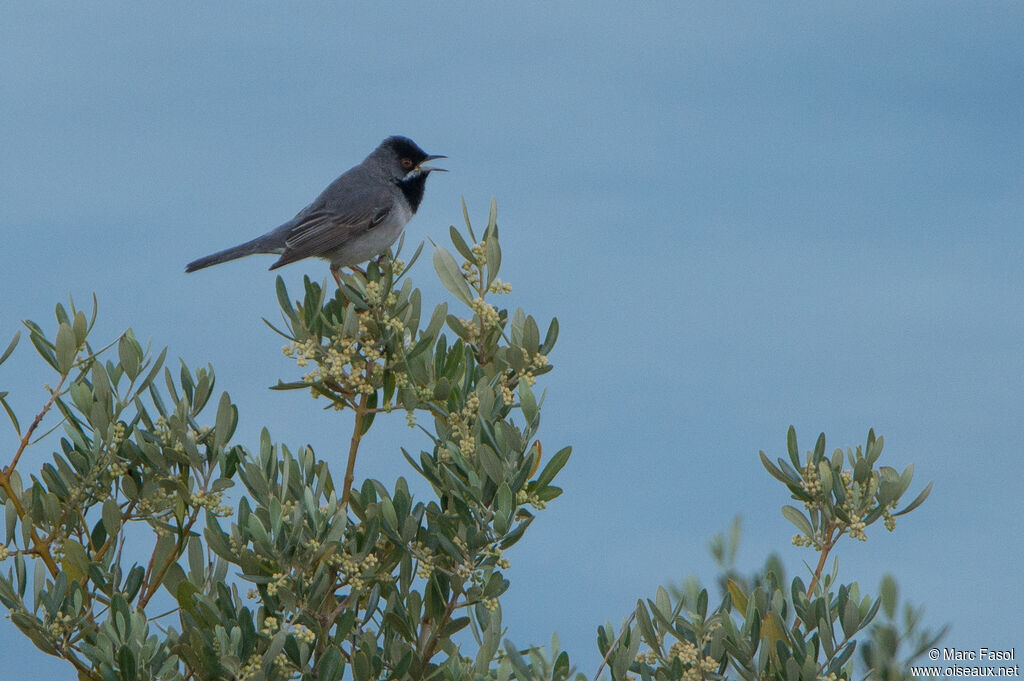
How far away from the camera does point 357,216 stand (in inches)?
353

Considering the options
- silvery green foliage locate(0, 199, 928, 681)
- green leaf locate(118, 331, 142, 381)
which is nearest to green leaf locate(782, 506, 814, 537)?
silvery green foliage locate(0, 199, 928, 681)

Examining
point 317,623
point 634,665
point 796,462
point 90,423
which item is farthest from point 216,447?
point 796,462

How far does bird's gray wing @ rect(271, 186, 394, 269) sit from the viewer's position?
8539 mm

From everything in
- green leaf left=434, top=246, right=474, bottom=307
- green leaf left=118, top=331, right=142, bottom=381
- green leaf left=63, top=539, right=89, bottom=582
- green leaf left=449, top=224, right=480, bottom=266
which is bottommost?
green leaf left=63, top=539, right=89, bottom=582

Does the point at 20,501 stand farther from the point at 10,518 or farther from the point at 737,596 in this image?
the point at 737,596

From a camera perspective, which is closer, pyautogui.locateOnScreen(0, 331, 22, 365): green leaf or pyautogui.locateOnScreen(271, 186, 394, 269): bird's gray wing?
pyautogui.locateOnScreen(0, 331, 22, 365): green leaf

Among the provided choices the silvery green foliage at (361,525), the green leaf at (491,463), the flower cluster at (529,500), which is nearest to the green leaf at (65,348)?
the silvery green foliage at (361,525)

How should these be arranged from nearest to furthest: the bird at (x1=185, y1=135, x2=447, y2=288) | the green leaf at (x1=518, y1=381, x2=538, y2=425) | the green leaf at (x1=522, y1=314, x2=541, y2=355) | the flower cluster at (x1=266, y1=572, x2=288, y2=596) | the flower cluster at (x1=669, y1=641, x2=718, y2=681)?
the flower cluster at (x1=266, y1=572, x2=288, y2=596) < the flower cluster at (x1=669, y1=641, x2=718, y2=681) < the green leaf at (x1=518, y1=381, x2=538, y2=425) < the green leaf at (x1=522, y1=314, x2=541, y2=355) < the bird at (x1=185, y1=135, x2=447, y2=288)

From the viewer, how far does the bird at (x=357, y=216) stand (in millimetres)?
8688

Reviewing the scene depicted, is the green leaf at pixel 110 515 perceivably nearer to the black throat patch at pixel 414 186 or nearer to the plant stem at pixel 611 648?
the plant stem at pixel 611 648

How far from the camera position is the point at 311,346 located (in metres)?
4.75

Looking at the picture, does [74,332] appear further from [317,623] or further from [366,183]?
[366,183]

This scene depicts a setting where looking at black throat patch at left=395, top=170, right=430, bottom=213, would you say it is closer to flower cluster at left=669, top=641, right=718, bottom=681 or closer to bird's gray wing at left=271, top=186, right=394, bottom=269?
bird's gray wing at left=271, top=186, right=394, bottom=269

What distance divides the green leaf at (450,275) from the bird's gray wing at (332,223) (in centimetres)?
386
